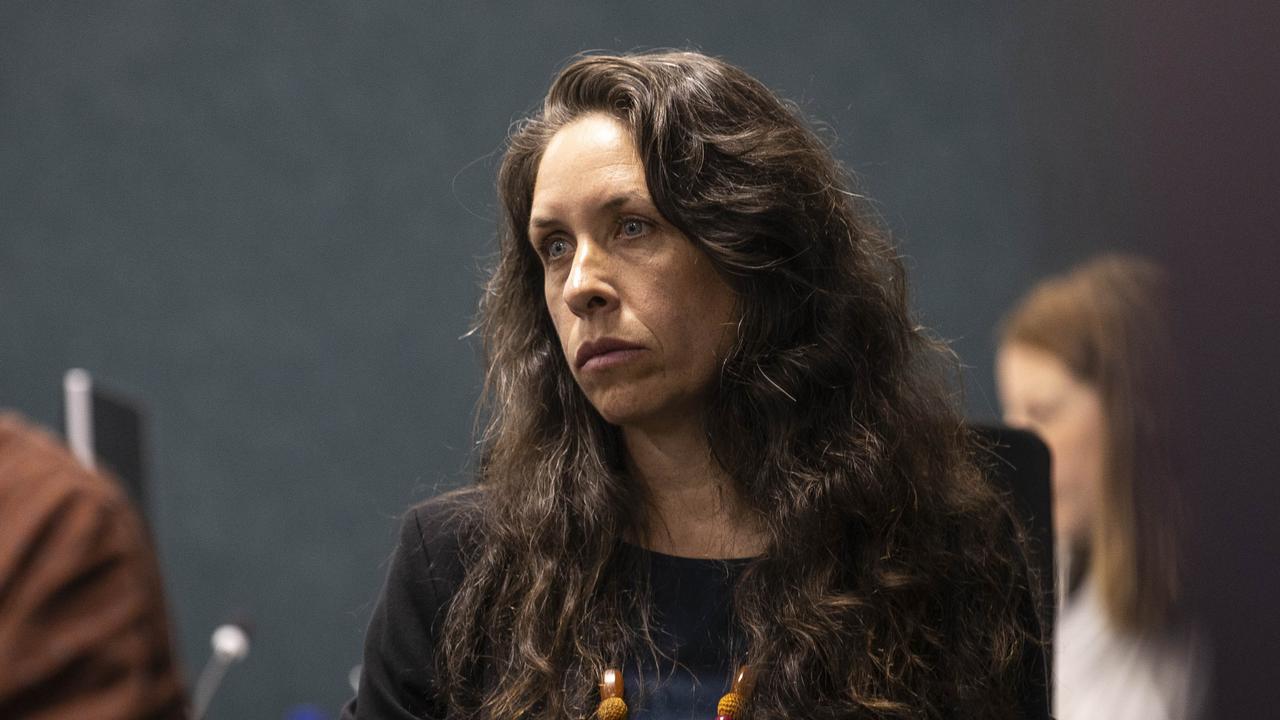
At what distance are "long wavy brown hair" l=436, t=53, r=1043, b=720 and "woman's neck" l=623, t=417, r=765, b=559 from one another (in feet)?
0.07

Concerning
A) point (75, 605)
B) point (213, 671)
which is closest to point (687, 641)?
point (75, 605)

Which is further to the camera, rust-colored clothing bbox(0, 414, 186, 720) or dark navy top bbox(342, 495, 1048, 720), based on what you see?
dark navy top bbox(342, 495, 1048, 720)

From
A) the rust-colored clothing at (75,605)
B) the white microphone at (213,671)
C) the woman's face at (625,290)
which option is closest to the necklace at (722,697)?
the woman's face at (625,290)

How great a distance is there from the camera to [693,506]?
1484mm

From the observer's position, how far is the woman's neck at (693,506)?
147 cm

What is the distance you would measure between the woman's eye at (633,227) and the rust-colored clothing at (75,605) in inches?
30.5

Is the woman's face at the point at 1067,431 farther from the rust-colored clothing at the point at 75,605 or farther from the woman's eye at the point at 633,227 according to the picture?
the rust-colored clothing at the point at 75,605

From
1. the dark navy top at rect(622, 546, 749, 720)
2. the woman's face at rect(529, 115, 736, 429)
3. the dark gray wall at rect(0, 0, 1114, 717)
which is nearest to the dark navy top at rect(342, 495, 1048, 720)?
the dark navy top at rect(622, 546, 749, 720)

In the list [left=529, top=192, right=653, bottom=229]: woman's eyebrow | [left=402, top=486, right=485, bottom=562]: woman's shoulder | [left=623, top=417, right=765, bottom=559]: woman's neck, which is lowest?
[left=402, top=486, right=485, bottom=562]: woman's shoulder

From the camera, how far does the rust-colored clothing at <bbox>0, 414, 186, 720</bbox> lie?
66cm

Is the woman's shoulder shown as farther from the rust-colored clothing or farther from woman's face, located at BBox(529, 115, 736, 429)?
the rust-colored clothing

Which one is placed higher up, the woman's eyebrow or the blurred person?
the woman's eyebrow

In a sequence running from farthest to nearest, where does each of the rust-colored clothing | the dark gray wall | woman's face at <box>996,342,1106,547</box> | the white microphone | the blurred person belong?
the dark gray wall → the white microphone → woman's face at <box>996,342,1106,547</box> → the blurred person → the rust-colored clothing

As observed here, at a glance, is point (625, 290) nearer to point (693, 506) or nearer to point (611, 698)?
point (693, 506)
